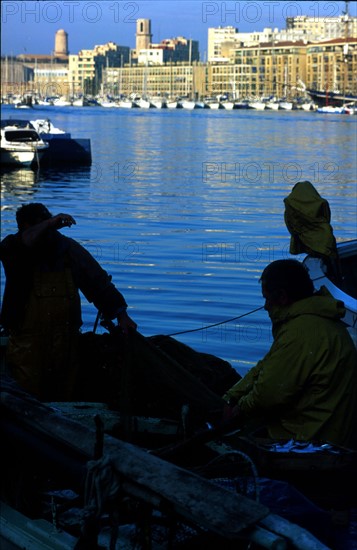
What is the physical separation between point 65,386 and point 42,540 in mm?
2165

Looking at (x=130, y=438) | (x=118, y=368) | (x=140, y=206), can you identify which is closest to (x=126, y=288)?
(x=118, y=368)

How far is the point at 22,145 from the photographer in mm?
40188

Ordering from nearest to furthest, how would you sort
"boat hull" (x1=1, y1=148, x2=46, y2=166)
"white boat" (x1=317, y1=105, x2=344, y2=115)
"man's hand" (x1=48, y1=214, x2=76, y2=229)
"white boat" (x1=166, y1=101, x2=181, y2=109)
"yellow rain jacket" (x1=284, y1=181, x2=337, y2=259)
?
1. "man's hand" (x1=48, y1=214, x2=76, y2=229)
2. "yellow rain jacket" (x1=284, y1=181, x2=337, y2=259)
3. "boat hull" (x1=1, y1=148, x2=46, y2=166)
4. "white boat" (x1=317, y1=105, x2=344, y2=115)
5. "white boat" (x1=166, y1=101, x2=181, y2=109)

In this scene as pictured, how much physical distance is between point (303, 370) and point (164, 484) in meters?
1.59

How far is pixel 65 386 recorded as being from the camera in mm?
6301

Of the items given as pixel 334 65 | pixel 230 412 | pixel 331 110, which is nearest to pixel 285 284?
pixel 230 412

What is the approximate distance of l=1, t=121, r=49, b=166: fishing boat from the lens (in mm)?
39875

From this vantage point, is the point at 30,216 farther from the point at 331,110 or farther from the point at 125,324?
the point at 331,110

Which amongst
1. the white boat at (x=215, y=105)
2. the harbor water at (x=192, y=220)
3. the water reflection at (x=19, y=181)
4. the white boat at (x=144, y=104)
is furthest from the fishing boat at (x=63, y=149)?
the white boat at (x=144, y=104)

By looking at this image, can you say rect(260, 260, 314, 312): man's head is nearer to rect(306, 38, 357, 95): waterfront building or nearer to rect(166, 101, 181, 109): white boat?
rect(306, 38, 357, 95): waterfront building

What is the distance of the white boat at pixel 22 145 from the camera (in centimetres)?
3988

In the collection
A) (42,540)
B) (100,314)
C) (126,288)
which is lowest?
(126,288)

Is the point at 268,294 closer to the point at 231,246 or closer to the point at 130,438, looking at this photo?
the point at 130,438

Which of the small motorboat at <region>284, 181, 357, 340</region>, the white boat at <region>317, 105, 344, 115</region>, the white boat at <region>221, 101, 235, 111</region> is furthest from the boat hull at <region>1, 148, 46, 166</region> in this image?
the white boat at <region>221, 101, 235, 111</region>
